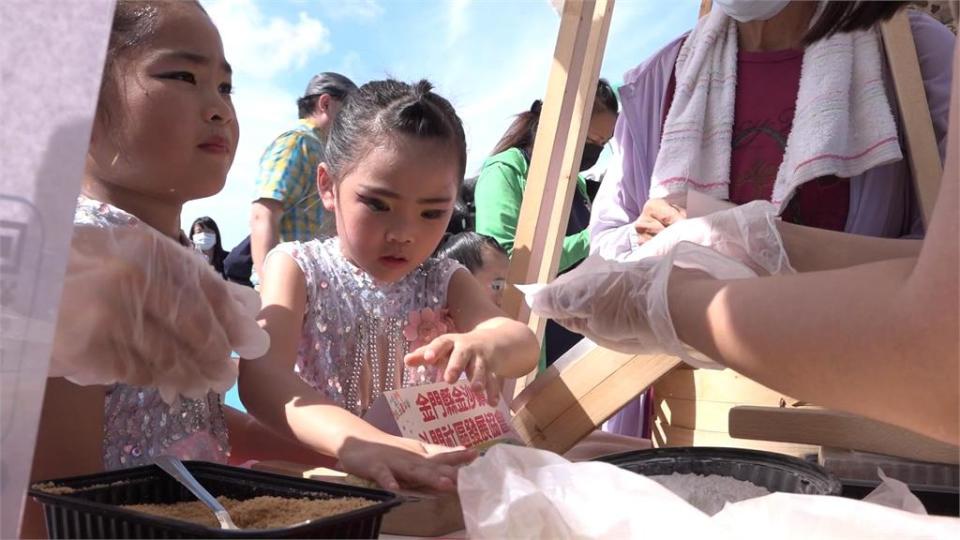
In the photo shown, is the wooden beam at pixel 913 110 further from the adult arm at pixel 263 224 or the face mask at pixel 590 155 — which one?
the adult arm at pixel 263 224

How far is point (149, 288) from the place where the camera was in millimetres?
752

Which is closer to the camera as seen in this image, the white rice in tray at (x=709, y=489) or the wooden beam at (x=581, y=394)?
the white rice in tray at (x=709, y=489)

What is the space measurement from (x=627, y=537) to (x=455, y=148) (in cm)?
98

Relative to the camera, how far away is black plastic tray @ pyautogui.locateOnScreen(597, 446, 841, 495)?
86 cm

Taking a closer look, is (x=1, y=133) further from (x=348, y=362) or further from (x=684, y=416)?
(x=684, y=416)

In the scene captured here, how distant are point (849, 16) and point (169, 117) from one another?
101 centimetres

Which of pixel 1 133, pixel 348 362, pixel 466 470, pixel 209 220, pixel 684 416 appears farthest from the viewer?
pixel 209 220

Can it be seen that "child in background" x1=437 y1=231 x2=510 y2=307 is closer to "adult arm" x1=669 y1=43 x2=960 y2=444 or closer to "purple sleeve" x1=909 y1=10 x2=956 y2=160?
"purple sleeve" x1=909 y1=10 x2=956 y2=160

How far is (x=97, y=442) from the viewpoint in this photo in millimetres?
872

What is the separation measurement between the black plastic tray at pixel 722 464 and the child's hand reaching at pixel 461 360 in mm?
297

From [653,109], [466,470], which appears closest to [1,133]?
[466,470]

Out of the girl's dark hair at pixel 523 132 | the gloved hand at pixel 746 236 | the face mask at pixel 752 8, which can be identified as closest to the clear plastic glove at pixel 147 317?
the gloved hand at pixel 746 236

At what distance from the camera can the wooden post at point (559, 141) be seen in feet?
5.65

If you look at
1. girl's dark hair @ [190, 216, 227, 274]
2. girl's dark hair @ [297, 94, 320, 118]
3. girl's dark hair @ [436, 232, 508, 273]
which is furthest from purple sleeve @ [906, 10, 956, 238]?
girl's dark hair @ [190, 216, 227, 274]
